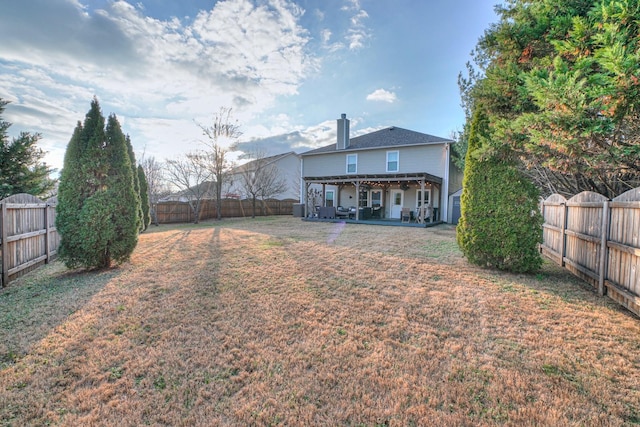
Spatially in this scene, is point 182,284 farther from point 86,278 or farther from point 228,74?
point 228,74

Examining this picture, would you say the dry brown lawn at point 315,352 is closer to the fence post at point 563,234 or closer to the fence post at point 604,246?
the fence post at point 604,246

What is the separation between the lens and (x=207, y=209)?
20062mm

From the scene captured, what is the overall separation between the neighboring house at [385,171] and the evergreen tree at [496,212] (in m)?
8.47

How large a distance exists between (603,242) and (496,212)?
1.58m

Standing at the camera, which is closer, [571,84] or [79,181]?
[571,84]

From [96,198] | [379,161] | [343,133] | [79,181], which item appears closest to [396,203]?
[379,161]

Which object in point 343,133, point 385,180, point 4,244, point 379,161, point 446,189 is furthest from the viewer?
point 343,133

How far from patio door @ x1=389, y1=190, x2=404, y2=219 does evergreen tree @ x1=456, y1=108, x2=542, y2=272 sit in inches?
504

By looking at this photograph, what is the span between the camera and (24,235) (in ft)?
17.6

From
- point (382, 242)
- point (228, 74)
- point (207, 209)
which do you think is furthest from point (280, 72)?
point (207, 209)

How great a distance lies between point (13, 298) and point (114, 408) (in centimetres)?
380

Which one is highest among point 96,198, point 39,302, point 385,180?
point 385,180

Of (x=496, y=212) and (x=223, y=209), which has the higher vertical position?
(x=496, y=212)

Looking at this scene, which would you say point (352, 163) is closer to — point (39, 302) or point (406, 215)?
point (406, 215)
